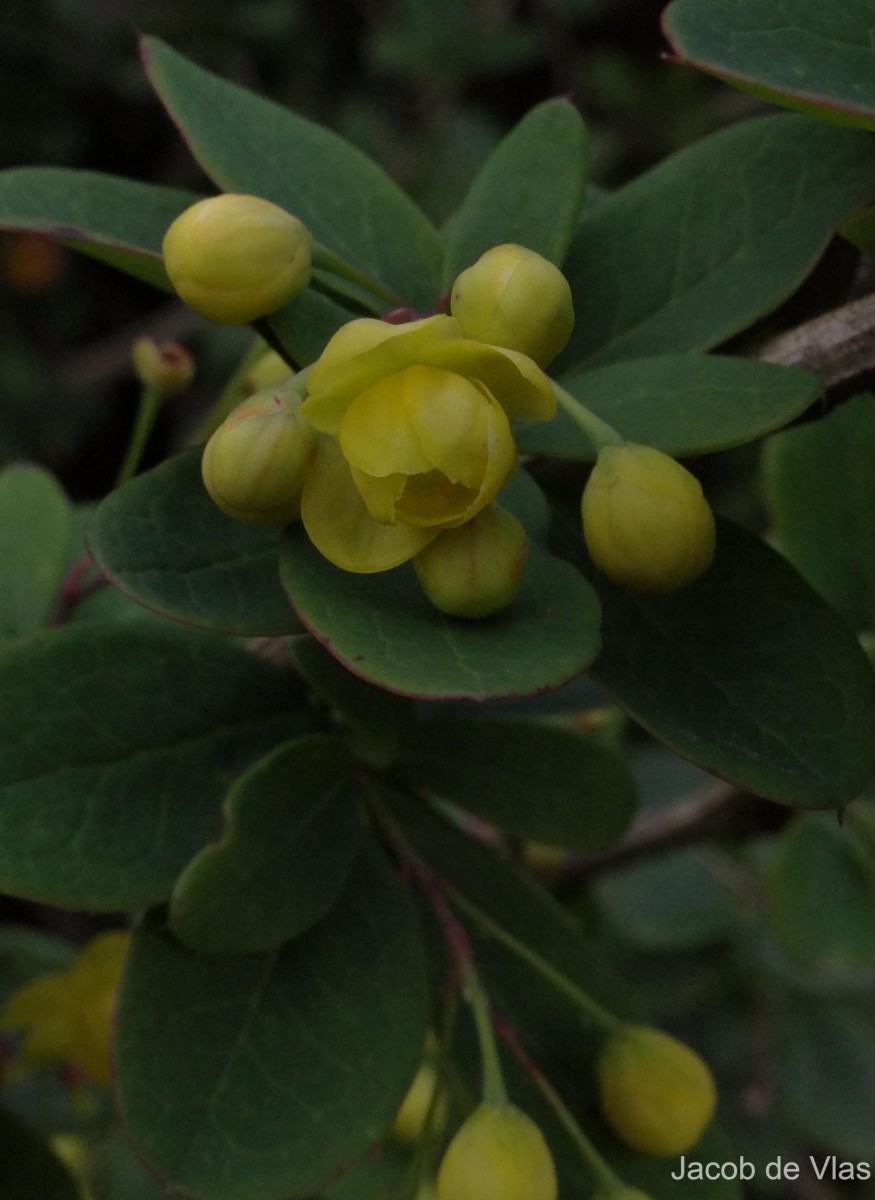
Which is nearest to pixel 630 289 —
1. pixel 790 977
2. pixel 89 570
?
pixel 89 570

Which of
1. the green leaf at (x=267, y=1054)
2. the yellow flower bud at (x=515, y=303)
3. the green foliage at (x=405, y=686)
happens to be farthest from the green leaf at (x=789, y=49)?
the green leaf at (x=267, y=1054)

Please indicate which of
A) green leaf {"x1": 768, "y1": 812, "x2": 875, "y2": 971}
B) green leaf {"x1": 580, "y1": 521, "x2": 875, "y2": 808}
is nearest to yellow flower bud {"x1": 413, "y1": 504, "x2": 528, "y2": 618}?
green leaf {"x1": 580, "y1": 521, "x2": 875, "y2": 808}

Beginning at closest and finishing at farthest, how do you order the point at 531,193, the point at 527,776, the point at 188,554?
the point at 188,554 < the point at 531,193 < the point at 527,776

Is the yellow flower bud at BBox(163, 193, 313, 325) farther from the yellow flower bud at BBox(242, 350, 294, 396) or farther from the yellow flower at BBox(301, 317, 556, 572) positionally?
the yellow flower bud at BBox(242, 350, 294, 396)

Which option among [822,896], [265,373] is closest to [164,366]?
[265,373]

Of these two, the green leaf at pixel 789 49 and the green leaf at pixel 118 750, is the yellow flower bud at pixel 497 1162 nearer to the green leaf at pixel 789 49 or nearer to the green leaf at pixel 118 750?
the green leaf at pixel 118 750

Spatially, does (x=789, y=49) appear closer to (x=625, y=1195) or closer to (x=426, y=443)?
(x=426, y=443)

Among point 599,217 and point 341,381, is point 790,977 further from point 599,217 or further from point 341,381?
point 341,381
